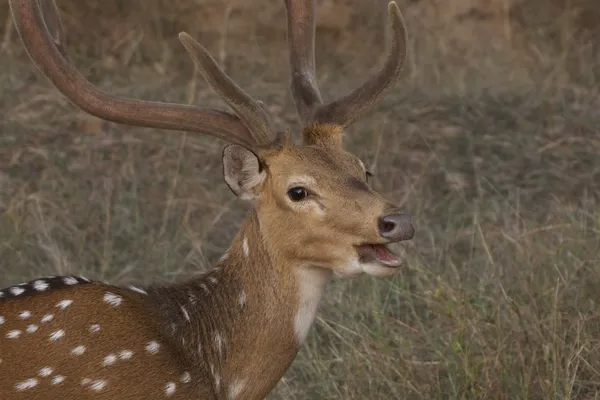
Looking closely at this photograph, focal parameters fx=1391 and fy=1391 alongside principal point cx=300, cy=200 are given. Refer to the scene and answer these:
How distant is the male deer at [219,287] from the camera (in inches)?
164

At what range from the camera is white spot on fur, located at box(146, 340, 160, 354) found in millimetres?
4207

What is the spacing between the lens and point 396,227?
4.16 m

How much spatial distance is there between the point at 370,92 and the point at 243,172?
57cm

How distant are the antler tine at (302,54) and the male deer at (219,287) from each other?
19cm

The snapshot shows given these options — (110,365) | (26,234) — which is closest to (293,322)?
(110,365)

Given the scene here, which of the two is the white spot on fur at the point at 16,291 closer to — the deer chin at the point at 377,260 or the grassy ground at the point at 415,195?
the deer chin at the point at 377,260

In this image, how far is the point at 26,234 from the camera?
6.90m

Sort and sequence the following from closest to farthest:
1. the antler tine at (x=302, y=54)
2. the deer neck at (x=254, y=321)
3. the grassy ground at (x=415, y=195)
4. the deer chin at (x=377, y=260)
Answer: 1. the deer chin at (x=377, y=260)
2. the deer neck at (x=254, y=321)
3. the antler tine at (x=302, y=54)
4. the grassy ground at (x=415, y=195)

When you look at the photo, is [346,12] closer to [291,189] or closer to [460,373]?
[460,373]

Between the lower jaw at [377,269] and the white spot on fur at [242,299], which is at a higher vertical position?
the lower jaw at [377,269]

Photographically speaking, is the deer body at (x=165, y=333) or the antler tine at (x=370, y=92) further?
the antler tine at (x=370, y=92)

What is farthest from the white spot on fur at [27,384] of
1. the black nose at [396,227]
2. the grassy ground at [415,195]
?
the grassy ground at [415,195]

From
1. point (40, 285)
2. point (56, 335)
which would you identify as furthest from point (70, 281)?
point (56, 335)

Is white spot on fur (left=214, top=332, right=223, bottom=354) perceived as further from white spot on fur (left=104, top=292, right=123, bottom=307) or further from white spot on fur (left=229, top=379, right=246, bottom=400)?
white spot on fur (left=104, top=292, right=123, bottom=307)
